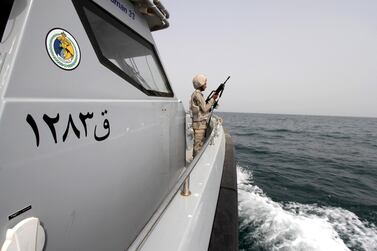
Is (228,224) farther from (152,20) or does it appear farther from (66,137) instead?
(152,20)

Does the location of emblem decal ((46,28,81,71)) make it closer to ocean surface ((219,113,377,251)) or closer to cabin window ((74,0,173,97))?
cabin window ((74,0,173,97))

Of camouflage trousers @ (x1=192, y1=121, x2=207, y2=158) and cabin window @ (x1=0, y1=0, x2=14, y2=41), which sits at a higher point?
cabin window @ (x1=0, y1=0, x2=14, y2=41)

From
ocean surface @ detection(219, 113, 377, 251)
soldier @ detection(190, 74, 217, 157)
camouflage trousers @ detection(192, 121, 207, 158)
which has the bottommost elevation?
ocean surface @ detection(219, 113, 377, 251)

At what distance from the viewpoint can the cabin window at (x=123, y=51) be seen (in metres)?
1.39

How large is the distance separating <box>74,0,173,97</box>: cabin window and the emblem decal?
215 mm

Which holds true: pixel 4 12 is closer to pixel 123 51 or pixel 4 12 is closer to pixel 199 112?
pixel 123 51

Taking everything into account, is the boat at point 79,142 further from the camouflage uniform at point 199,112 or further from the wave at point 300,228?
the wave at point 300,228

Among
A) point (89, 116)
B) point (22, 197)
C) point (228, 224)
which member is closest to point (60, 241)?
point (22, 197)

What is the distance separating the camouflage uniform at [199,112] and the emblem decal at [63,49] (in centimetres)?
247

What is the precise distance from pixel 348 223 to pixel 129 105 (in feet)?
17.4

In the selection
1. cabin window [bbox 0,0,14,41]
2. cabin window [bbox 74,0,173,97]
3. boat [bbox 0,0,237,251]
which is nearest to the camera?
boat [bbox 0,0,237,251]

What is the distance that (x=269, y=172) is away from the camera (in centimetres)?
830

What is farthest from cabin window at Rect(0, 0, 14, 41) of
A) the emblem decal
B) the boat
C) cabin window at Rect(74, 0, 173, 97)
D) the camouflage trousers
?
the camouflage trousers

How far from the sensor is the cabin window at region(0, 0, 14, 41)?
2.99ft
